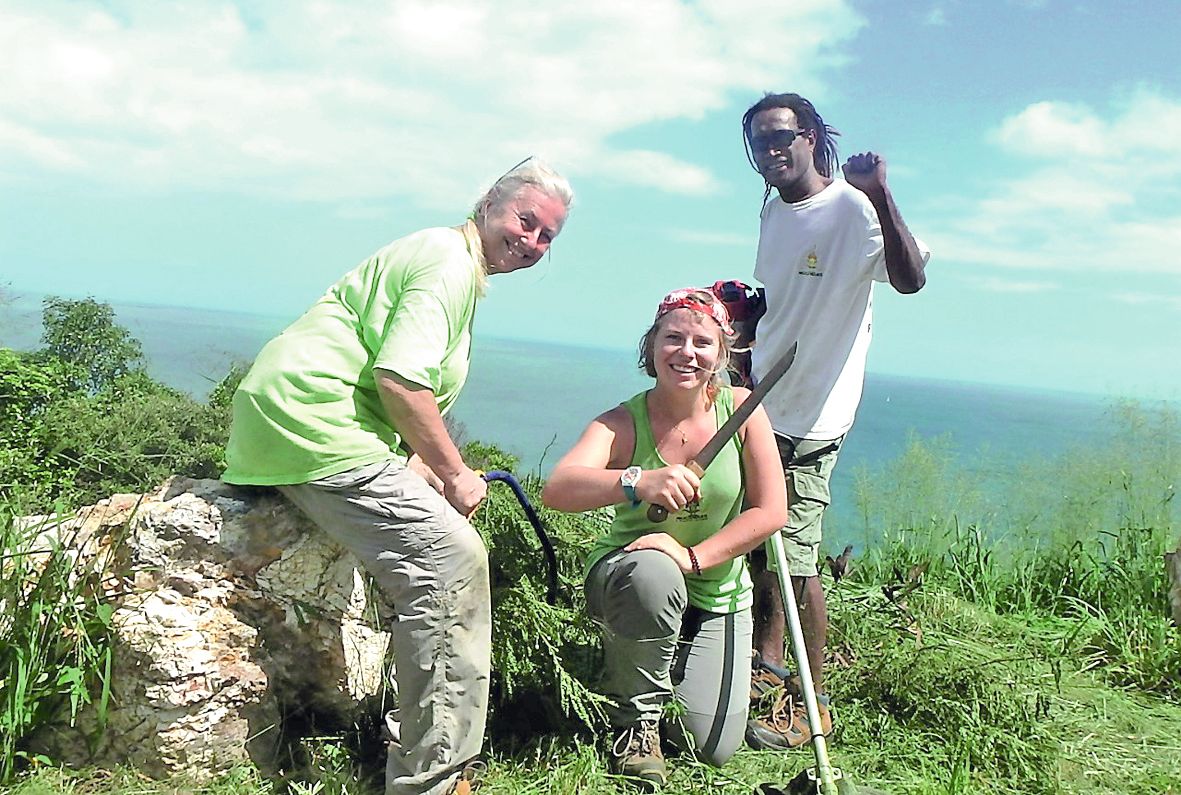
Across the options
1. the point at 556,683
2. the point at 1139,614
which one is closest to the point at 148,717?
the point at 556,683

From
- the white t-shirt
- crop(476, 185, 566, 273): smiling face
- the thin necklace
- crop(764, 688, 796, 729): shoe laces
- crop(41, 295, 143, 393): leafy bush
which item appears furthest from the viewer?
crop(41, 295, 143, 393): leafy bush

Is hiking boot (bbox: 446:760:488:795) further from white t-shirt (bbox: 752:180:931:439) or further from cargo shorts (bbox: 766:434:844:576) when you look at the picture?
white t-shirt (bbox: 752:180:931:439)

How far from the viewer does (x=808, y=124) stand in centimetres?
336

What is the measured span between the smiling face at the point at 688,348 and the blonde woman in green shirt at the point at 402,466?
0.66 m

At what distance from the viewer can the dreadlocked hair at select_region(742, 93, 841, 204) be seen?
3.35 metres

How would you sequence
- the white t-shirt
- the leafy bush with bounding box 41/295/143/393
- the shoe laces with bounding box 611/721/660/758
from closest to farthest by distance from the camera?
the shoe laces with bounding box 611/721/660/758, the white t-shirt, the leafy bush with bounding box 41/295/143/393

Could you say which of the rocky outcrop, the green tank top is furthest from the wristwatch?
the rocky outcrop

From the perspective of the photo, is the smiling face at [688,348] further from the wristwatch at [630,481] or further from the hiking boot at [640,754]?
the hiking boot at [640,754]

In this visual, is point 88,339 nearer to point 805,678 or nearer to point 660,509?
point 660,509

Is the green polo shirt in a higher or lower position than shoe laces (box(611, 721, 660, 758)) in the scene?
higher

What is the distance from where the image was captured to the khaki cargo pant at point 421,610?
8.42ft

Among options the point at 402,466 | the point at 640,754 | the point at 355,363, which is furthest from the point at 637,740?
the point at 355,363

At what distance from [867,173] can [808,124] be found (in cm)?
39

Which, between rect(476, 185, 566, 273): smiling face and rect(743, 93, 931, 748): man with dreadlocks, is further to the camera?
rect(743, 93, 931, 748): man with dreadlocks
